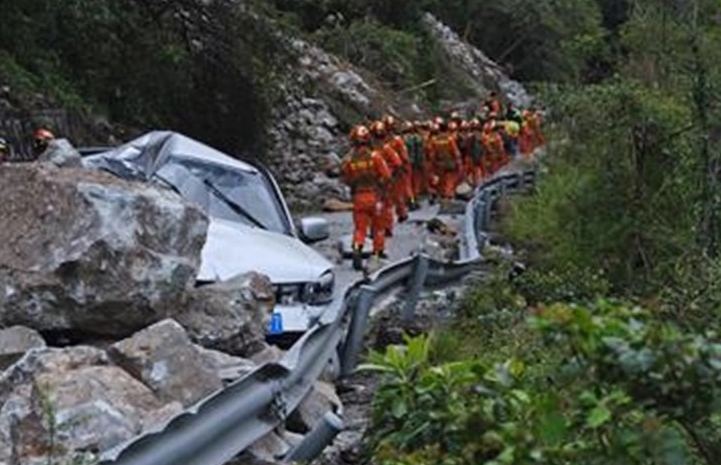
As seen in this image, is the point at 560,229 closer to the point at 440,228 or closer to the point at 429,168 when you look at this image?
the point at 440,228

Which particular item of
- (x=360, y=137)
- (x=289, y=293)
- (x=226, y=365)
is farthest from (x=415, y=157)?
(x=226, y=365)

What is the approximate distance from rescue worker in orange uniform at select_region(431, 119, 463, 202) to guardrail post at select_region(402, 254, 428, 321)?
15786 mm

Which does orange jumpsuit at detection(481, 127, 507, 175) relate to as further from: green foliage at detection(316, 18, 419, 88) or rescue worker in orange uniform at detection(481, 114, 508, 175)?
green foliage at detection(316, 18, 419, 88)

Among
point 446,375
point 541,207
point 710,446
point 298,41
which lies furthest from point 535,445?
point 298,41

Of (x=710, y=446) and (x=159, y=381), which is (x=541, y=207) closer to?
(x=159, y=381)

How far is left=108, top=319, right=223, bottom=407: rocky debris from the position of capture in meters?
6.79

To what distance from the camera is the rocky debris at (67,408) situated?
573 centimetres

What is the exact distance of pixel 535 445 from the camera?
12.2 ft

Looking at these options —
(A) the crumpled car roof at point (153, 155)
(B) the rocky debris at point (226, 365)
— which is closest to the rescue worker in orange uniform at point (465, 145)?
(A) the crumpled car roof at point (153, 155)

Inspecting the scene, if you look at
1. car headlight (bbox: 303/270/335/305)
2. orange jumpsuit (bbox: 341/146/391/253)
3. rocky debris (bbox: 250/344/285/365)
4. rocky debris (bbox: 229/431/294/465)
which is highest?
rocky debris (bbox: 229/431/294/465)

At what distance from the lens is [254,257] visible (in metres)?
10.6

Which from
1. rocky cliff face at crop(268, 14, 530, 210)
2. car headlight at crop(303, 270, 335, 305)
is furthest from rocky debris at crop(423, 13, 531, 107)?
car headlight at crop(303, 270, 335, 305)

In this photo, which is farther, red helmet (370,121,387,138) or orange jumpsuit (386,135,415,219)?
orange jumpsuit (386,135,415,219)

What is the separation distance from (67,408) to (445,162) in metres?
22.8
